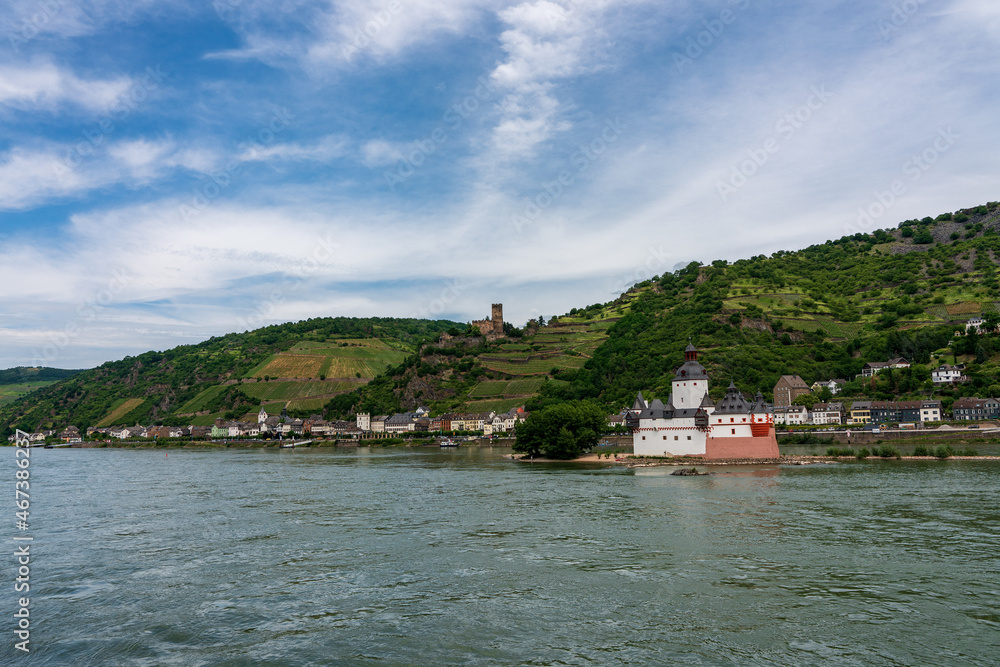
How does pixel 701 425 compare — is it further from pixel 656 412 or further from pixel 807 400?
pixel 807 400

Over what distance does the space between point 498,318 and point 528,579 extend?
6974 inches

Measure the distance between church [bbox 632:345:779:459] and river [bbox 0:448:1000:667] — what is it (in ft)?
63.1

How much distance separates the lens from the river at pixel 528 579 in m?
14.4

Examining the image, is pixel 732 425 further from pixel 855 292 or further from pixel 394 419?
pixel 855 292

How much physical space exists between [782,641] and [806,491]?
84.5 ft

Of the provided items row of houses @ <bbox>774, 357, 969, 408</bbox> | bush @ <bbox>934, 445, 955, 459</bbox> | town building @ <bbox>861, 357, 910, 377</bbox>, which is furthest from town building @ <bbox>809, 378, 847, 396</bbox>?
bush @ <bbox>934, 445, 955, 459</bbox>

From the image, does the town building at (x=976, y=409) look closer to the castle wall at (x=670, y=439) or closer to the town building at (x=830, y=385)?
the town building at (x=830, y=385)

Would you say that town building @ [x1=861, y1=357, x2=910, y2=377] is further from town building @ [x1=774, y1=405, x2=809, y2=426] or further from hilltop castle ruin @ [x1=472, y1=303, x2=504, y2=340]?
hilltop castle ruin @ [x1=472, y1=303, x2=504, y2=340]

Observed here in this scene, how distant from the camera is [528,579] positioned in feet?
64.7

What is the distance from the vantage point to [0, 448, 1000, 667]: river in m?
14.4

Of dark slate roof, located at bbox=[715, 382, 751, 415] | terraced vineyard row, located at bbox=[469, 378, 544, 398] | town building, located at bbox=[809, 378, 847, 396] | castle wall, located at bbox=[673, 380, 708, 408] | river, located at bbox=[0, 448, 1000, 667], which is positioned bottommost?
river, located at bbox=[0, 448, 1000, 667]

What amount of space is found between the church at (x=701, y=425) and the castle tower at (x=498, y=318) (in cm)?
12653

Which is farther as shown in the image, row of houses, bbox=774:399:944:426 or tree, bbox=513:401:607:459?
row of houses, bbox=774:399:944:426

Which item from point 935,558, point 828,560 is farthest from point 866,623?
point 935,558
